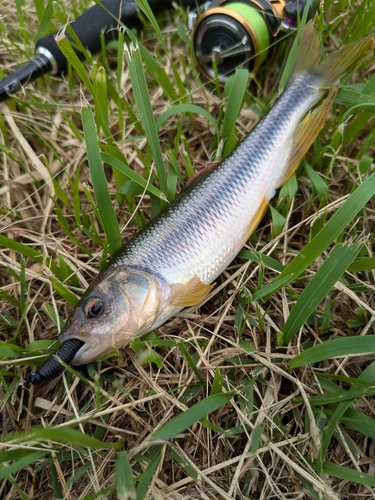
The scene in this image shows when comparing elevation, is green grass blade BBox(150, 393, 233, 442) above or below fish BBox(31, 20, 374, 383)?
below

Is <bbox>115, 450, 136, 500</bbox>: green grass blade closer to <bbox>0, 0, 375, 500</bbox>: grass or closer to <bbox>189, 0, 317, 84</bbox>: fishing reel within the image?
<bbox>0, 0, 375, 500</bbox>: grass

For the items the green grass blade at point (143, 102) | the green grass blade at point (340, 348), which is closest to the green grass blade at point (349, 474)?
the green grass blade at point (340, 348)

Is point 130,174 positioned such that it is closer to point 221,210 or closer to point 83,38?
point 221,210

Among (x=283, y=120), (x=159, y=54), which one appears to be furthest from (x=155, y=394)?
(x=159, y=54)

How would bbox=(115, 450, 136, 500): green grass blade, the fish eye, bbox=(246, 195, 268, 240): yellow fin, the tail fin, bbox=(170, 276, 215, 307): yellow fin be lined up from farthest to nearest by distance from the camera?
the tail fin → bbox=(246, 195, 268, 240): yellow fin → bbox=(170, 276, 215, 307): yellow fin → the fish eye → bbox=(115, 450, 136, 500): green grass blade

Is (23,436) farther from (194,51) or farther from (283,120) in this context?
(194,51)

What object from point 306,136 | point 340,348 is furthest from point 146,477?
point 306,136

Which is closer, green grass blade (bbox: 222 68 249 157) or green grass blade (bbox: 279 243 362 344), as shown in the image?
green grass blade (bbox: 279 243 362 344)

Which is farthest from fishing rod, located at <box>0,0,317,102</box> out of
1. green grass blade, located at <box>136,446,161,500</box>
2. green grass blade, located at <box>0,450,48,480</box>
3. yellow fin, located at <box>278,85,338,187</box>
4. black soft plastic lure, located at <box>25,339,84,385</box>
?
green grass blade, located at <box>136,446,161,500</box>
